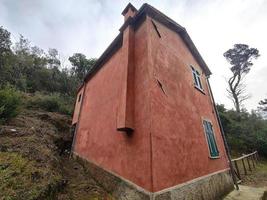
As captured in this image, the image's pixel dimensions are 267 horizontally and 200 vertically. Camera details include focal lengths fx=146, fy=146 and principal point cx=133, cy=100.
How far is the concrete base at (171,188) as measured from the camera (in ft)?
12.3

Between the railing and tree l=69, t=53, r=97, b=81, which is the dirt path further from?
tree l=69, t=53, r=97, b=81

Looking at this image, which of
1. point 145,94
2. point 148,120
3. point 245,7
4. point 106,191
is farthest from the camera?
point 245,7

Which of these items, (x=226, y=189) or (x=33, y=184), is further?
(x=226, y=189)

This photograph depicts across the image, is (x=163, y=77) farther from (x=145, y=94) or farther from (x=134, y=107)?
(x=134, y=107)

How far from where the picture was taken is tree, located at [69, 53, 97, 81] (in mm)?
22453

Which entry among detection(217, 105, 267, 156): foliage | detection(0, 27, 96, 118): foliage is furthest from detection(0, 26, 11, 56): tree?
detection(217, 105, 267, 156): foliage

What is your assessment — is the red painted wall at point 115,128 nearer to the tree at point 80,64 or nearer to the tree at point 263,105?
the tree at point 80,64

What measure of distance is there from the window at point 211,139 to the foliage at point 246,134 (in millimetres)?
11134

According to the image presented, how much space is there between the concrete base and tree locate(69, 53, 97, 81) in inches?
697

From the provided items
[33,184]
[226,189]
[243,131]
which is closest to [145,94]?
[33,184]

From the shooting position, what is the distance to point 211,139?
7195 millimetres

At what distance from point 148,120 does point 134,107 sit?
86cm

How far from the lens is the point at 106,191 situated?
5.18 m

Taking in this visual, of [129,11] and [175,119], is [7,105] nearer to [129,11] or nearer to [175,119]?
[129,11]
